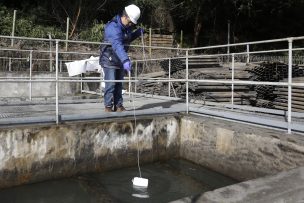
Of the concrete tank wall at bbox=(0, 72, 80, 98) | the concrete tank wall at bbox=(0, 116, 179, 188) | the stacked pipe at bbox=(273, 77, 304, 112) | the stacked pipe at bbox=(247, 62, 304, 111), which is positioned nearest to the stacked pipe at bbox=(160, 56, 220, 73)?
the stacked pipe at bbox=(247, 62, 304, 111)

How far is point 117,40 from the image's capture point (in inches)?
205

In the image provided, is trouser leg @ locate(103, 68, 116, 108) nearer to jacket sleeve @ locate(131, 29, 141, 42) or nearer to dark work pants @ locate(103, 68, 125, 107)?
dark work pants @ locate(103, 68, 125, 107)

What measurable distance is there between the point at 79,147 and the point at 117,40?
1555 millimetres

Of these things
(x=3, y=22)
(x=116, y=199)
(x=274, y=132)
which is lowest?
(x=116, y=199)

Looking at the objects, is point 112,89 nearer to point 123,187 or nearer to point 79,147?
point 79,147

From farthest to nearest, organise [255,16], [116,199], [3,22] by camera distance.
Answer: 1. [255,16]
2. [3,22]
3. [116,199]

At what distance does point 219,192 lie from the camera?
8.71 ft

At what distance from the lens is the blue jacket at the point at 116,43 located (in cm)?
517

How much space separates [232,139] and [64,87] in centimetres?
836

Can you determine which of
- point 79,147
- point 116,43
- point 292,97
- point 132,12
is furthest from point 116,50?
point 292,97

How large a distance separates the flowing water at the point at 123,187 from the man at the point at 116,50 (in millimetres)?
1156

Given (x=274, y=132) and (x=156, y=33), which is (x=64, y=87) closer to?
(x=274, y=132)

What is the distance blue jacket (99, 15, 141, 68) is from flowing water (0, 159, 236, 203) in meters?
1.56

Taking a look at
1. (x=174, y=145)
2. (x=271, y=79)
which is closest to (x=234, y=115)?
(x=174, y=145)
